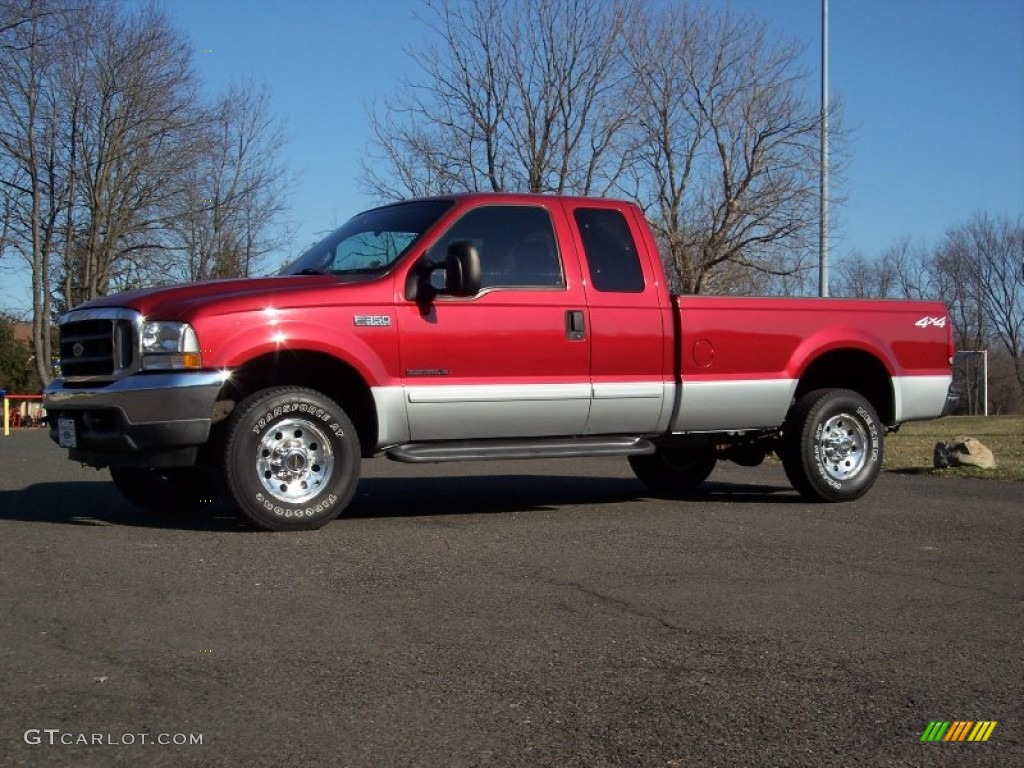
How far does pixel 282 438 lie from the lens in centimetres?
747

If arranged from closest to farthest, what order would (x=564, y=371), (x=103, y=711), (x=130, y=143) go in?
(x=103, y=711) → (x=564, y=371) → (x=130, y=143)

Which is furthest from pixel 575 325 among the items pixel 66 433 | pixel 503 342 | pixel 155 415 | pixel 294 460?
pixel 66 433

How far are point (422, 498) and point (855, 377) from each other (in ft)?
11.8

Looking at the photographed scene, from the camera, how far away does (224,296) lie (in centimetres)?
731

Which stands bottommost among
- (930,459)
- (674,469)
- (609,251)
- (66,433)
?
(930,459)

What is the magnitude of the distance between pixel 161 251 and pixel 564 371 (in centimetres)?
3048

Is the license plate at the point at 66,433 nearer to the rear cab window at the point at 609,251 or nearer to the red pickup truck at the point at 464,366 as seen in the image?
the red pickup truck at the point at 464,366

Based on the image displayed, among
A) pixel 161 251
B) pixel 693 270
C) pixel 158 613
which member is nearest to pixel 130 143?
pixel 161 251

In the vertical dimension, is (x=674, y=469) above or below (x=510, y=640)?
above

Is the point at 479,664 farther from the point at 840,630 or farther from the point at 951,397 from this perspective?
the point at 951,397

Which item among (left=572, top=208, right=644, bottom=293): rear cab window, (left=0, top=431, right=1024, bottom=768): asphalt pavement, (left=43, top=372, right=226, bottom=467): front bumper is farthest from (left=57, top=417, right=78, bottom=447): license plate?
(left=572, top=208, right=644, bottom=293): rear cab window

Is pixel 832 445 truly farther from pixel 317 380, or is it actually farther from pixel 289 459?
pixel 289 459

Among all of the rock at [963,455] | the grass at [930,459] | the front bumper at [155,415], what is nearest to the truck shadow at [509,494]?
the front bumper at [155,415]

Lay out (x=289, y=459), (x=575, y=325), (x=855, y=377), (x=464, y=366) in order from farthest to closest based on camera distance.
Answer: (x=855, y=377), (x=575, y=325), (x=464, y=366), (x=289, y=459)
